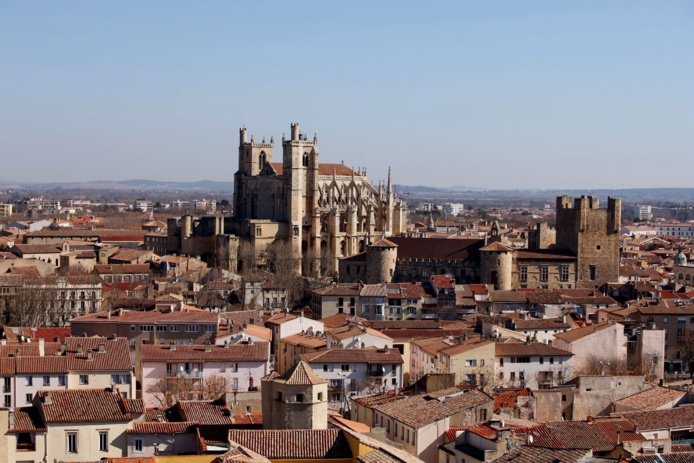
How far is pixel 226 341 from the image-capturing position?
159ft

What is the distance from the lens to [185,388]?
42531 millimetres

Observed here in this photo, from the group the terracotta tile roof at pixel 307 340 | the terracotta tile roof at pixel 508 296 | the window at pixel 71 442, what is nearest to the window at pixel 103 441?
the window at pixel 71 442

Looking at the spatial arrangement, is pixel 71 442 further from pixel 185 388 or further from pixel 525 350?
pixel 525 350

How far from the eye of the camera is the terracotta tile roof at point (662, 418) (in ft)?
112

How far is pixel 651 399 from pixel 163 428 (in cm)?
1696

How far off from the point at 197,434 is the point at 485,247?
54618 mm

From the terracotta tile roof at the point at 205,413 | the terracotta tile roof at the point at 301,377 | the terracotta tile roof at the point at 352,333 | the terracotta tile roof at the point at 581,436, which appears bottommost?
the terracotta tile roof at the point at 352,333

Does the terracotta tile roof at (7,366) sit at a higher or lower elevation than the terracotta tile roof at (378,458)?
lower

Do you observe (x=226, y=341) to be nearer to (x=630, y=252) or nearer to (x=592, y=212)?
(x=592, y=212)

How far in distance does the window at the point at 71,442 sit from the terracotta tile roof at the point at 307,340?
20.9 metres

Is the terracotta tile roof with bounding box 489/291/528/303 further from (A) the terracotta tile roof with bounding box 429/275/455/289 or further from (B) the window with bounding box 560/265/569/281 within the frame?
(B) the window with bounding box 560/265/569/281

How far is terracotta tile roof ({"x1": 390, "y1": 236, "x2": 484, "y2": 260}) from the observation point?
83312 mm

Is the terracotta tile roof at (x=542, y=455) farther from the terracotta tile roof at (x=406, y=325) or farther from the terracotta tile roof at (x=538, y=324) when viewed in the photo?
the terracotta tile roof at (x=538, y=324)

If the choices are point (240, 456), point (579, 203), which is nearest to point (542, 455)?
point (240, 456)
